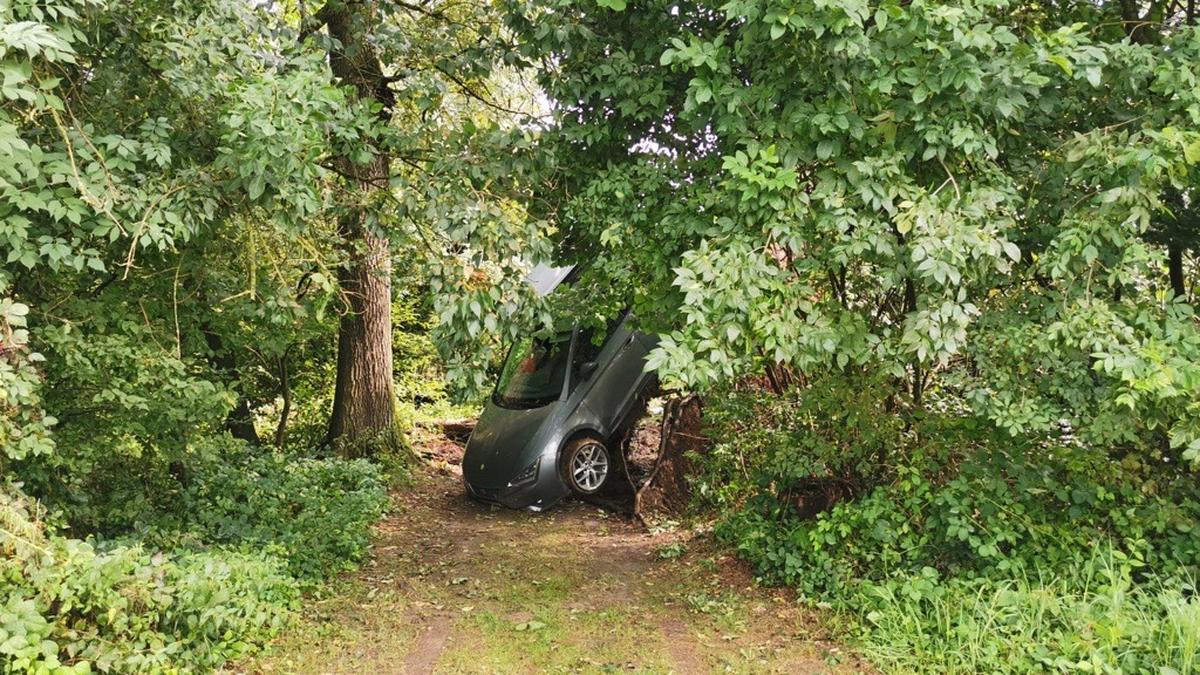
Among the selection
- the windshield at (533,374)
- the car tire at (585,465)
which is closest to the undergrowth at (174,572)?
the car tire at (585,465)

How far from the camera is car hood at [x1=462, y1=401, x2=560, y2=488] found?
811cm

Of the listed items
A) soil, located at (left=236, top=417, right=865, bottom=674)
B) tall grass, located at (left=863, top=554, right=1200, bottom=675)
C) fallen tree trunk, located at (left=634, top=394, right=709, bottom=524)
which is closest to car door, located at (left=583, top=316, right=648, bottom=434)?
fallen tree trunk, located at (left=634, top=394, right=709, bottom=524)

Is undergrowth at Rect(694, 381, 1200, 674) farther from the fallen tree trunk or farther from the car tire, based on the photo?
the car tire

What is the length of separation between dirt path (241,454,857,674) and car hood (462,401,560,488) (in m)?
0.71

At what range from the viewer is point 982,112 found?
3.89 m

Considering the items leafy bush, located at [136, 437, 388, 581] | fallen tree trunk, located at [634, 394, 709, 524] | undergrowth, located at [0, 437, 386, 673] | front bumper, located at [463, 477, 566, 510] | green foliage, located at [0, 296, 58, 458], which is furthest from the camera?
front bumper, located at [463, 477, 566, 510]

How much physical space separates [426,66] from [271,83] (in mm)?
2602

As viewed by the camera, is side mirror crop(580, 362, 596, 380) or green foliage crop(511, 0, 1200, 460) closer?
green foliage crop(511, 0, 1200, 460)

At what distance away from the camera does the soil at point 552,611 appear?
4.58 meters

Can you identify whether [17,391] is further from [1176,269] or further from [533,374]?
[1176,269]

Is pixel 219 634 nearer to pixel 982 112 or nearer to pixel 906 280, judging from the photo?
pixel 906 280

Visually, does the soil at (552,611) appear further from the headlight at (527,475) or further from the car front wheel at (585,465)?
the car front wheel at (585,465)

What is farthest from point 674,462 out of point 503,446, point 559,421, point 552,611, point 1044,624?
point 1044,624

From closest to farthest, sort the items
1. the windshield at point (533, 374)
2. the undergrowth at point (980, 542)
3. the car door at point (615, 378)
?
the undergrowth at point (980, 542) → the car door at point (615, 378) → the windshield at point (533, 374)
